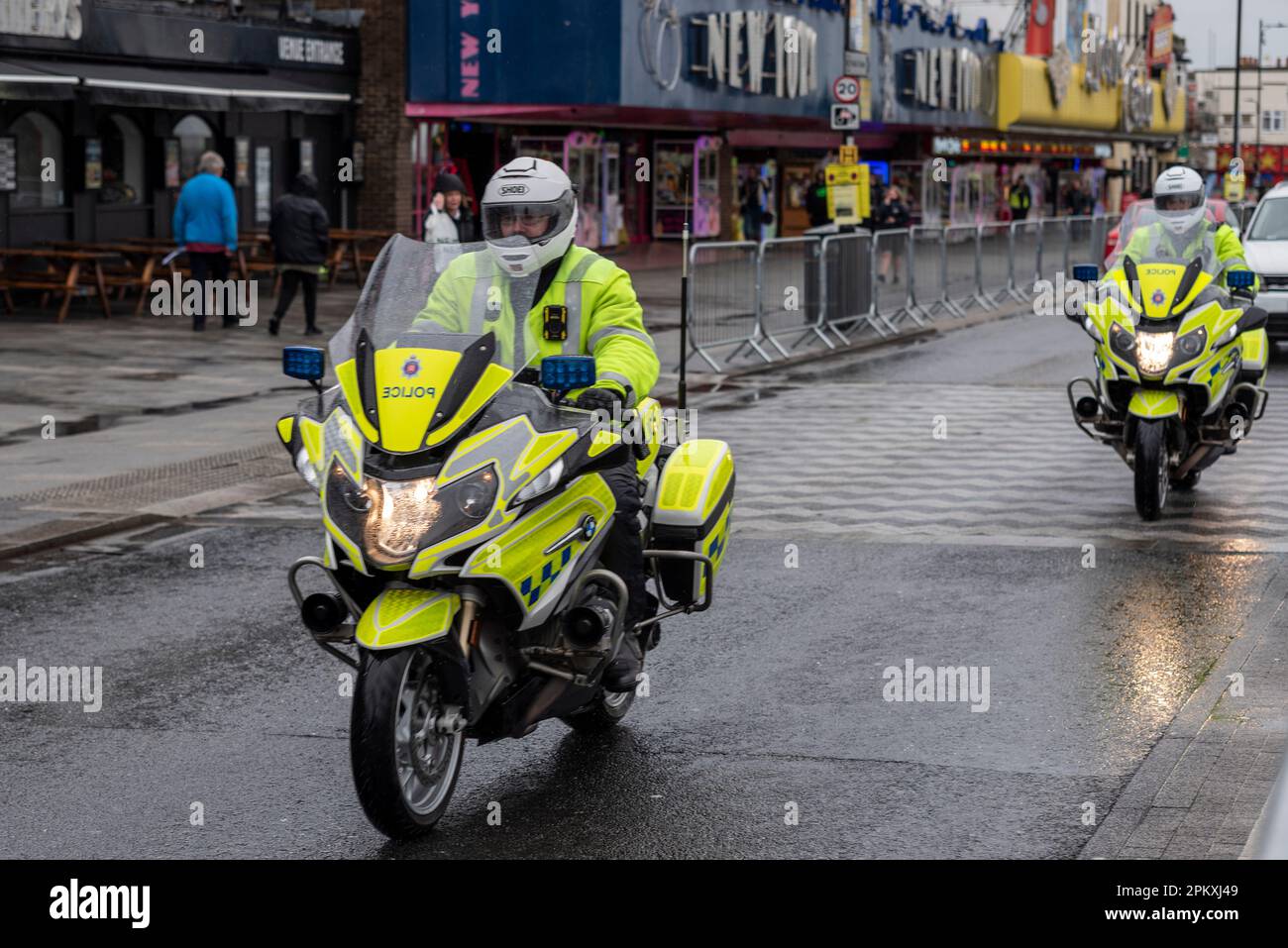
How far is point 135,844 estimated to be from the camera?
18.5 ft

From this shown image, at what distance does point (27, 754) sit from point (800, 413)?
10.2 metres

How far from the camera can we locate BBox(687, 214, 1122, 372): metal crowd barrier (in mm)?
20016

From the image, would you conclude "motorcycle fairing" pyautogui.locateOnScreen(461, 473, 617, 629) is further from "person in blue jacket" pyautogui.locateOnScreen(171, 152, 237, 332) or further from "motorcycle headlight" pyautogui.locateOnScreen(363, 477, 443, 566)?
"person in blue jacket" pyautogui.locateOnScreen(171, 152, 237, 332)

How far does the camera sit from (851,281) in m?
22.8

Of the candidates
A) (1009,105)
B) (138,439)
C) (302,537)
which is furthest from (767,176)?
(302,537)

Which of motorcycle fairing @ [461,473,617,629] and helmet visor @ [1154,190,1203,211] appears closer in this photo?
motorcycle fairing @ [461,473,617,629]

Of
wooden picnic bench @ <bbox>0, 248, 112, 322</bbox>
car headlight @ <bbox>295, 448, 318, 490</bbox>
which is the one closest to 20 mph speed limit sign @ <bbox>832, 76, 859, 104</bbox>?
wooden picnic bench @ <bbox>0, 248, 112, 322</bbox>

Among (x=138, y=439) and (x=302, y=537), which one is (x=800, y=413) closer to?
(x=138, y=439)

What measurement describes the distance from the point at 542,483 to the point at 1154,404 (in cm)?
607

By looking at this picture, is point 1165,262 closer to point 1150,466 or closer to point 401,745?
point 1150,466

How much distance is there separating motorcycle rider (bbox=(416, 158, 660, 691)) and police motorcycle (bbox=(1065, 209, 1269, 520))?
17.0ft

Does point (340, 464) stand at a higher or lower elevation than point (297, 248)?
lower

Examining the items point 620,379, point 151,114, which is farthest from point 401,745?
point 151,114

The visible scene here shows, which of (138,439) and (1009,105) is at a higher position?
(1009,105)
